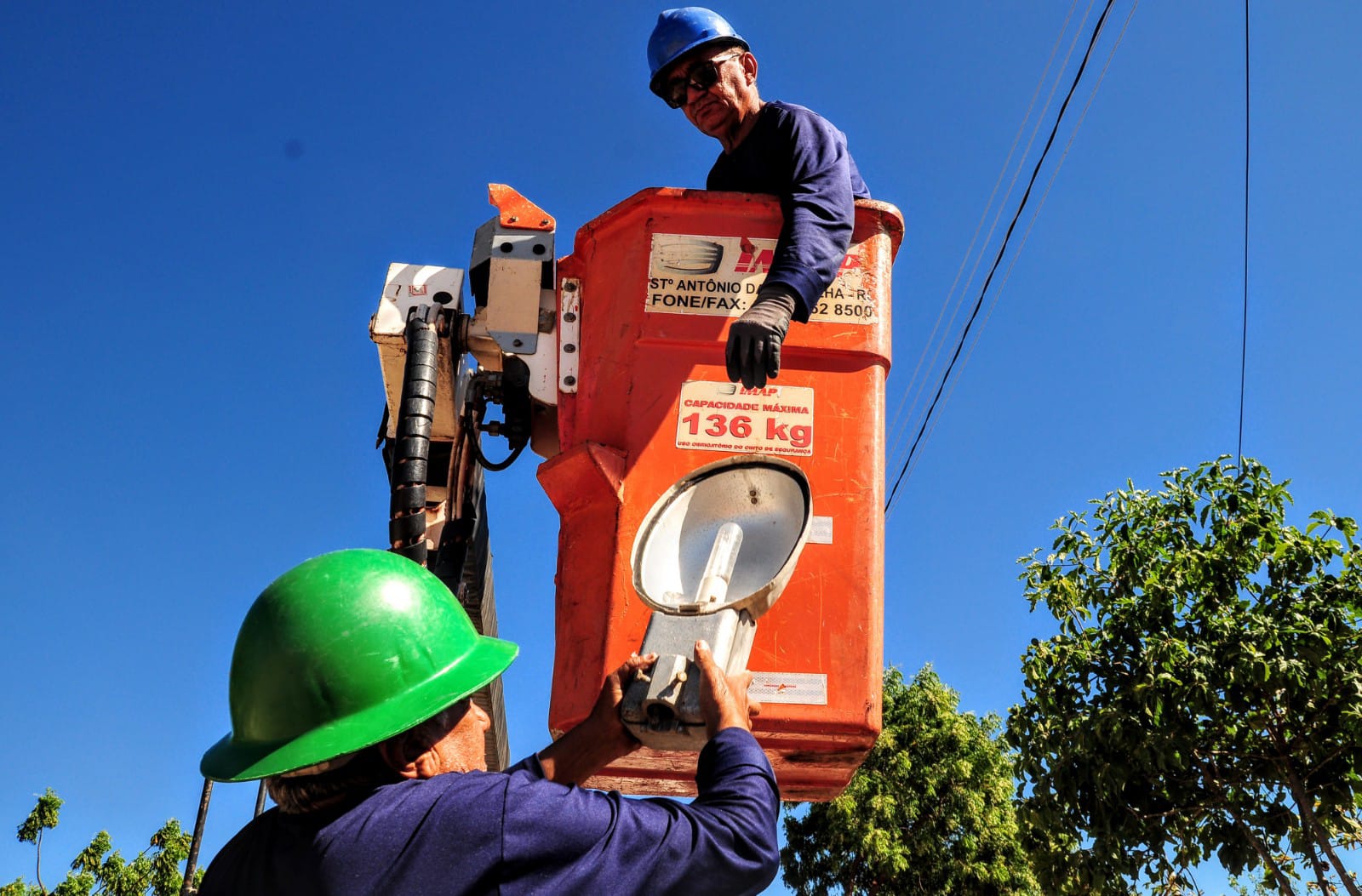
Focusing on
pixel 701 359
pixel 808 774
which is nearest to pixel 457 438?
pixel 701 359

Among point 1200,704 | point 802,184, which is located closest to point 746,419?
point 802,184

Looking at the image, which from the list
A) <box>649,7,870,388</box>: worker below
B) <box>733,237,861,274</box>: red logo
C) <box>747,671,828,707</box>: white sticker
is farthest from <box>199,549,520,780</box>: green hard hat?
<box>733,237,861,274</box>: red logo

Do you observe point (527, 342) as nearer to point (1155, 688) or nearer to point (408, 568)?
point (408, 568)

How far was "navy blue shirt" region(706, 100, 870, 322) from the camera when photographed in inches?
121

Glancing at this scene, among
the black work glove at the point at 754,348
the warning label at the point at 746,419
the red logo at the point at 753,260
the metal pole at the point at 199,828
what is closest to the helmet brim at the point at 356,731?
the black work glove at the point at 754,348

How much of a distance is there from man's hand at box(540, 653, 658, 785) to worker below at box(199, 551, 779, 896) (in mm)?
63

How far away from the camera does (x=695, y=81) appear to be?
3492 mm

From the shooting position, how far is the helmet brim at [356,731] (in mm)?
1691

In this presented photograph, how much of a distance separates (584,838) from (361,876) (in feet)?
0.94

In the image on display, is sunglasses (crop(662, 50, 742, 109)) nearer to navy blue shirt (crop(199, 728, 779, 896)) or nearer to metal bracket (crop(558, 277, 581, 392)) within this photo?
metal bracket (crop(558, 277, 581, 392))

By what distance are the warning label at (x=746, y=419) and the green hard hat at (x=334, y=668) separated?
4.46ft

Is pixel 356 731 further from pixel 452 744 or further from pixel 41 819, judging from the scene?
pixel 41 819

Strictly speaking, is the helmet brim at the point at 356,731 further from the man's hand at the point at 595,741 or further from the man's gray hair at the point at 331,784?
the man's hand at the point at 595,741

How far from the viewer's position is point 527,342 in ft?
12.2
